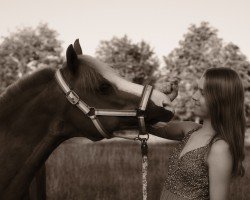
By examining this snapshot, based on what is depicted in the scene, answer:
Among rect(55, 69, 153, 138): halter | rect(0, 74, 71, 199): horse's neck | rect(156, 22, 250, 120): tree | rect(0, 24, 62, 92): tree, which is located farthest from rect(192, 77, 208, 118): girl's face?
rect(0, 24, 62, 92): tree

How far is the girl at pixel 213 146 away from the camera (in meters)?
3.01

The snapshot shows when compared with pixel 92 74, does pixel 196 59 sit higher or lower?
higher

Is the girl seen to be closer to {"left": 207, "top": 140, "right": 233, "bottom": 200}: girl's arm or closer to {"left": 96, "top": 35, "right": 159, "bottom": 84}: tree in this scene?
{"left": 207, "top": 140, "right": 233, "bottom": 200}: girl's arm

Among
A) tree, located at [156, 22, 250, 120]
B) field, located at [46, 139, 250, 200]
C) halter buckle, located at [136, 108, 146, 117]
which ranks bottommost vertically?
field, located at [46, 139, 250, 200]

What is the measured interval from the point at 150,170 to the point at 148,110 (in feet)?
19.3

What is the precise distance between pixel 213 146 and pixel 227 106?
29 centimetres

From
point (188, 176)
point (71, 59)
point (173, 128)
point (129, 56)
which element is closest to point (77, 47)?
point (71, 59)

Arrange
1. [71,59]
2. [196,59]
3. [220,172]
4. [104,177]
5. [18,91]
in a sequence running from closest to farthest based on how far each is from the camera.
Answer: [220,172], [71,59], [18,91], [104,177], [196,59]

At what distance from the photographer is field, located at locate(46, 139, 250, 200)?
816 cm

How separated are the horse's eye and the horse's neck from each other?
0.37m

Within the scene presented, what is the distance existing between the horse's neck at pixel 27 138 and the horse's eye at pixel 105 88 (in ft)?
1.22

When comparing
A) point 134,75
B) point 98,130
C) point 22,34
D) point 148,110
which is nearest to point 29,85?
point 98,130

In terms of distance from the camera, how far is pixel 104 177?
374 inches

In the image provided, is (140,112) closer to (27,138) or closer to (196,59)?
(27,138)
